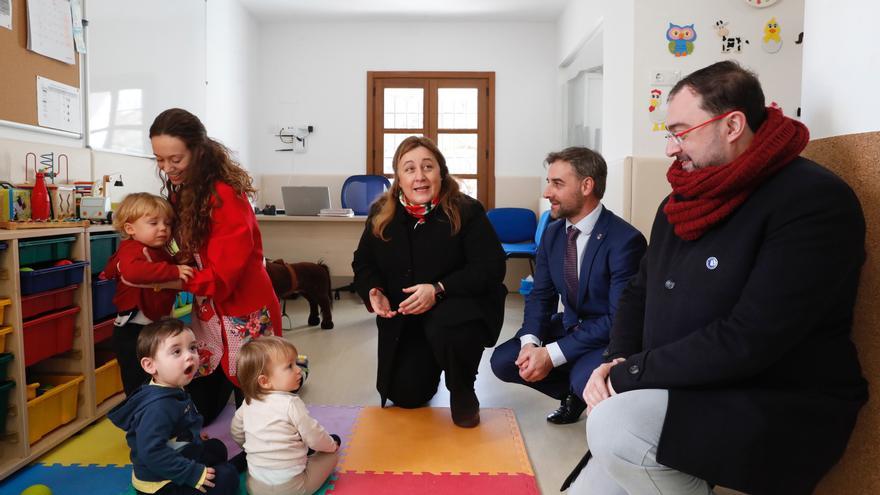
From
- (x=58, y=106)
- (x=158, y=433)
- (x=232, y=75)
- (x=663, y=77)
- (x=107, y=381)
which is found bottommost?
(x=107, y=381)

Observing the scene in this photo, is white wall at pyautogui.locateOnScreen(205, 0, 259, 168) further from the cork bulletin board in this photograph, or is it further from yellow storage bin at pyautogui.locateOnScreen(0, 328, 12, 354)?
yellow storage bin at pyautogui.locateOnScreen(0, 328, 12, 354)

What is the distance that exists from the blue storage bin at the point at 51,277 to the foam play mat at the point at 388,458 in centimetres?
58

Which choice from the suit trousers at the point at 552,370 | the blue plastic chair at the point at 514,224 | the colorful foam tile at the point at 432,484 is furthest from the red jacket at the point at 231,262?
the blue plastic chair at the point at 514,224

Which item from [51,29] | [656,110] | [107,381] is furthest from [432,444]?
[51,29]

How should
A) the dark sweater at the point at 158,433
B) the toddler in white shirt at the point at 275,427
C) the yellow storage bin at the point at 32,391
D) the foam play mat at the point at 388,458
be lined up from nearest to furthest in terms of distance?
the dark sweater at the point at 158,433
the toddler in white shirt at the point at 275,427
the foam play mat at the point at 388,458
the yellow storage bin at the point at 32,391

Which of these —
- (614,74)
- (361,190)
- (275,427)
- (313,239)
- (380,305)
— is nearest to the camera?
(275,427)

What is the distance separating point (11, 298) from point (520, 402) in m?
1.98

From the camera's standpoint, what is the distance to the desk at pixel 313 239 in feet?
16.4

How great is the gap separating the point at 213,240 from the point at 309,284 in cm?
215

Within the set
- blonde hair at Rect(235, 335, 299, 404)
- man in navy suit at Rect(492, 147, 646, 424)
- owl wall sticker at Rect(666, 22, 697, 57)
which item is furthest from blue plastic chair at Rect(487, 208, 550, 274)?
blonde hair at Rect(235, 335, 299, 404)

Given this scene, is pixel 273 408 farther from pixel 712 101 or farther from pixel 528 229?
pixel 528 229

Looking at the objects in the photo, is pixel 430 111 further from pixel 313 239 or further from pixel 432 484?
pixel 432 484

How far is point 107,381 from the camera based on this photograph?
2.50 m

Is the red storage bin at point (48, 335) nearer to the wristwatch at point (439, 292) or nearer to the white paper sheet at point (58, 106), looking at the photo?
the white paper sheet at point (58, 106)
